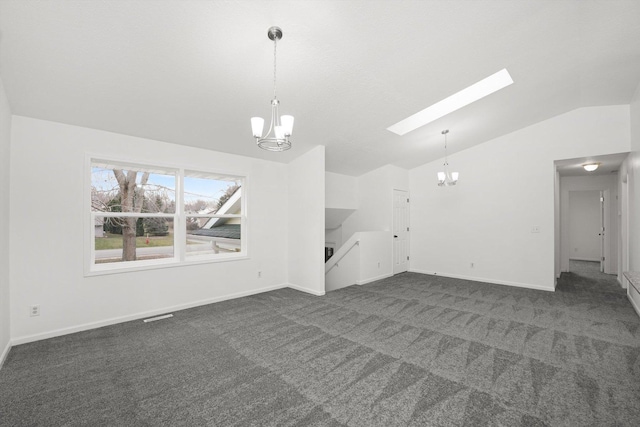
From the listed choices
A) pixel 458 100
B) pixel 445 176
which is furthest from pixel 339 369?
pixel 445 176

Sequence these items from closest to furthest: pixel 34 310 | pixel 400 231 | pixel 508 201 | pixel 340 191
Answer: pixel 34 310, pixel 508 201, pixel 340 191, pixel 400 231

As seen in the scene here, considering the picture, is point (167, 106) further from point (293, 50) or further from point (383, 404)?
point (383, 404)

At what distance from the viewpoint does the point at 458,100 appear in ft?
13.7

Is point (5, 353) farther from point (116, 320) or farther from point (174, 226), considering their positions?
point (174, 226)

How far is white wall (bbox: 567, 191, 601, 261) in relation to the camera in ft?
27.6

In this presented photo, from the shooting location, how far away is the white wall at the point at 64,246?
2.95 m

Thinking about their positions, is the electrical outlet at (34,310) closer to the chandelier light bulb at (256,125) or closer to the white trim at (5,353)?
the white trim at (5,353)

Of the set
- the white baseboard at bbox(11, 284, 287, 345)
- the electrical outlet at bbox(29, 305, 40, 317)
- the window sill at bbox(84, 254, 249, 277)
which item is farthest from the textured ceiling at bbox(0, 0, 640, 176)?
the white baseboard at bbox(11, 284, 287, 345)

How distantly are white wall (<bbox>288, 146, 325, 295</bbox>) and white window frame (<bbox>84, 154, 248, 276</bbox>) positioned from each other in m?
0.94

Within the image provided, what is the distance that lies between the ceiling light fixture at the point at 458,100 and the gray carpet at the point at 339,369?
10.1 ft

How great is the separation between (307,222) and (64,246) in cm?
333

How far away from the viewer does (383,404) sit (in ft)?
6.30

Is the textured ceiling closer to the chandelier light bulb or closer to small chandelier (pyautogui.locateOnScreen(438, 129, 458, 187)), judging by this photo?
the chandelier light bulb

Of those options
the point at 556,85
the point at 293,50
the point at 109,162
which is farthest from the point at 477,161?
the point at 109,162
